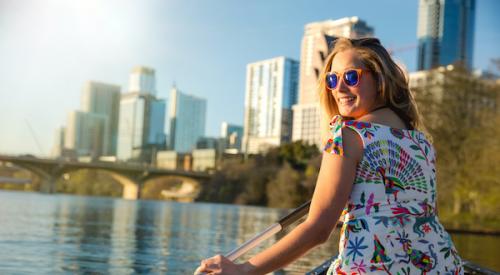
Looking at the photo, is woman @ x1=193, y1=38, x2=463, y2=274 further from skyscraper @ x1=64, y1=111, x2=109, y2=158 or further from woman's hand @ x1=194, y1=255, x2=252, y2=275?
skyscraper @ x1=64, y1=111, x2=109, y2=158

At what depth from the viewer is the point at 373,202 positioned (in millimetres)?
1514

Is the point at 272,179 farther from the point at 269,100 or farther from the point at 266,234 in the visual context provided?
the point at 266,234

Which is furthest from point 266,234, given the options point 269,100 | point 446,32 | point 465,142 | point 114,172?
point 446,32

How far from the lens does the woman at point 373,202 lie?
1462mm

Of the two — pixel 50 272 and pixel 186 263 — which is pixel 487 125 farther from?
pixel 50 272

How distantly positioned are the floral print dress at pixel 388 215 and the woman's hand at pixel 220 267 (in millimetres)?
242

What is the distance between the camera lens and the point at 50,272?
823 centimetres

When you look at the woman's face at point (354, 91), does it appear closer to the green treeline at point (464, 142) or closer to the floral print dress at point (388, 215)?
the floral print dress at point (388, 215)

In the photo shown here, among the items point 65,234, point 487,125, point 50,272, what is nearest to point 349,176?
point 50,272

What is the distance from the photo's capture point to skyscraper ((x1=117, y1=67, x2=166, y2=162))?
391ft

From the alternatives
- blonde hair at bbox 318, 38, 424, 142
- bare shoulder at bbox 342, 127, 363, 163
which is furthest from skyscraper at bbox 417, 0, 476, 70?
bare shoulder at bbox 342, 127, 363, 163

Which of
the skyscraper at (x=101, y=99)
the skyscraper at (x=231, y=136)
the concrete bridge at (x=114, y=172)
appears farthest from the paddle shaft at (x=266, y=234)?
the skyscraper at (x=101, y=99)

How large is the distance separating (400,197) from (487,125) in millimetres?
26607

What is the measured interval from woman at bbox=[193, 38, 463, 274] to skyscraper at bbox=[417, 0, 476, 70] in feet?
596
